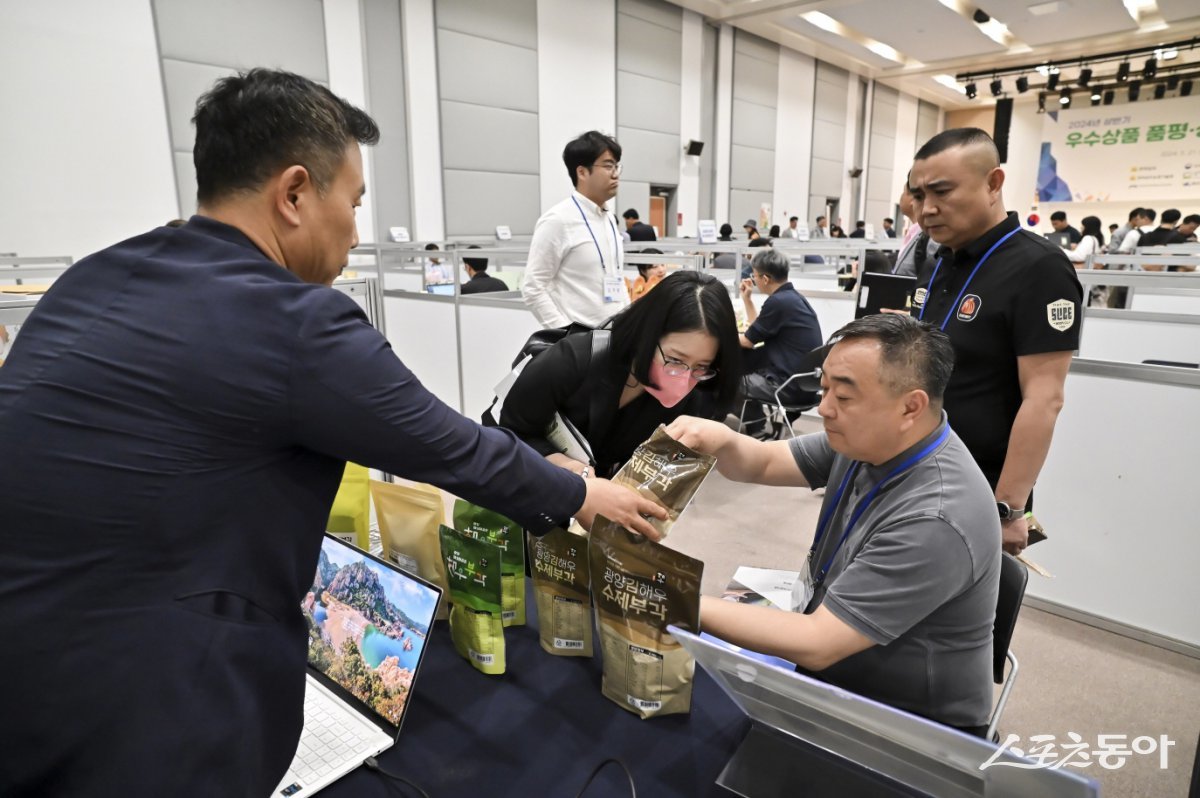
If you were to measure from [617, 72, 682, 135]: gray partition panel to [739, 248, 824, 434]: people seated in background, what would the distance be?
6.58 meters

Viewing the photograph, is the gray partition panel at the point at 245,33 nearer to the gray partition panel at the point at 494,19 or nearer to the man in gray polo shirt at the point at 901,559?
the gray partition panel at the point at 494,19

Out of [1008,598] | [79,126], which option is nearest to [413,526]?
[1008,598]

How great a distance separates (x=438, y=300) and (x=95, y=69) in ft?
12.6

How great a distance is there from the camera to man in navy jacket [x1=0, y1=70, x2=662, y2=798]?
59cm

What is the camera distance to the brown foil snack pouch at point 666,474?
0.96 metres

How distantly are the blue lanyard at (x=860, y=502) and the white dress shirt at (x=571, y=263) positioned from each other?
5.11 ft

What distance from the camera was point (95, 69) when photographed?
528 centimetres

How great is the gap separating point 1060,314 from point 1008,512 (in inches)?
18.1

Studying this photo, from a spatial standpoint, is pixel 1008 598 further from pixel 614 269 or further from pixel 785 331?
pixel 785 331

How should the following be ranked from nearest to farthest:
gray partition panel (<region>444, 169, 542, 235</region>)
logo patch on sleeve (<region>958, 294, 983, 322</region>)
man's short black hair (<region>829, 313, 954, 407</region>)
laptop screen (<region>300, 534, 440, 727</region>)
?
1. laptop screen (<region>300, 534, 440, 727</region>)
2. man's short black hair (<region>829, 313, 954, 407</region>)
3. logo patch on sleeve (<region>958, 294, 983, 322</region>)
4. gray partition panel (<region>444, 169, 542, 235</region>)

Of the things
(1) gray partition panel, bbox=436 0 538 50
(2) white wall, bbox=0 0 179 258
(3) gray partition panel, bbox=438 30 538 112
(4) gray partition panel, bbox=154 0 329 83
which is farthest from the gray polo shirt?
(1) gray partition panel, bbox=436 0 538 50

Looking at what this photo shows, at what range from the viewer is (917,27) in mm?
10672

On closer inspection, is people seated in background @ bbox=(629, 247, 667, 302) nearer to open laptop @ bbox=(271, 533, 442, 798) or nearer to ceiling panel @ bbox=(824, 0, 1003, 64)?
open laptop @ bbox=(271, 533, 442, 798)

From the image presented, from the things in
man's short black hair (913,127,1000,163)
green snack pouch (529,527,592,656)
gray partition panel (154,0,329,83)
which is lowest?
green snack pouch (529,527,592,656)
